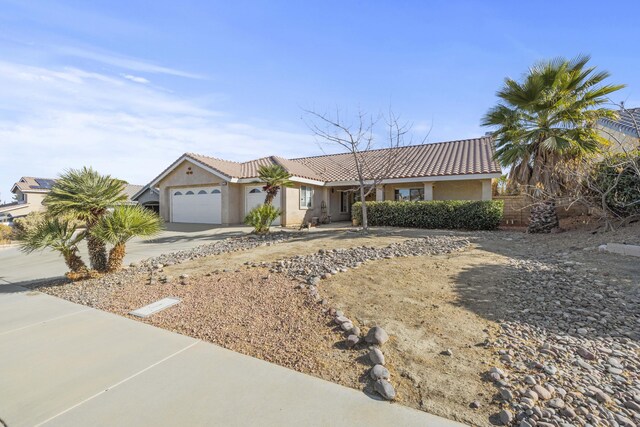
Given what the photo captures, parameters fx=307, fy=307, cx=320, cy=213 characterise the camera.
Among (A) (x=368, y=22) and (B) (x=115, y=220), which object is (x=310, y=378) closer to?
(B) (x=115, y=220)

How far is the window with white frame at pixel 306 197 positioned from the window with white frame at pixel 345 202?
155 inches

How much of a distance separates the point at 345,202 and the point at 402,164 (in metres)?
5.60

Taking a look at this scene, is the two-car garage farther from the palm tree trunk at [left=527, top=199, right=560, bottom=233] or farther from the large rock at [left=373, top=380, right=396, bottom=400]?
the large rock at [left=373, top=380, right=396, bottom=400]

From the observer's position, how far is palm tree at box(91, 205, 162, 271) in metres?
7.21

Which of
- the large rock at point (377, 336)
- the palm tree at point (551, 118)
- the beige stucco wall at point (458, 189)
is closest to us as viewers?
the large rock at point (377, 336)

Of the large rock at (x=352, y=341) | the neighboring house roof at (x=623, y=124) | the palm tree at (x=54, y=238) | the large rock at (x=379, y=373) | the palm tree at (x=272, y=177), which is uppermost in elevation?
the neighboring house roof at (x=623, y=124)

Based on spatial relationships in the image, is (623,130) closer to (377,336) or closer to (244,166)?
(377,336)

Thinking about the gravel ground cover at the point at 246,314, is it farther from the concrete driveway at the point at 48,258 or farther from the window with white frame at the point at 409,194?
the window with white frame at the point at 409,194

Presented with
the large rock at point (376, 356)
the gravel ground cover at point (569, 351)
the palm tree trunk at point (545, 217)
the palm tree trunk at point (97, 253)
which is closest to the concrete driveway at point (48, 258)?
the palm tree trunk at point (97, 253)

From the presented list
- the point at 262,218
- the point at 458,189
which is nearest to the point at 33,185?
the point at 262,218

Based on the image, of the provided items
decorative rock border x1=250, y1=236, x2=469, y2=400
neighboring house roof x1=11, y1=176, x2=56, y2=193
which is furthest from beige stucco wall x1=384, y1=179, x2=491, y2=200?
neighboring house roof x1=11, y1=176, x2=56, y2=193

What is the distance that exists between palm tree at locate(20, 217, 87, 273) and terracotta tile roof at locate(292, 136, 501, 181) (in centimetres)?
1244

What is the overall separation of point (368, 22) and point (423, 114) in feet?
17.2

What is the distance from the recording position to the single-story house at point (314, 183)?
59.7ft
